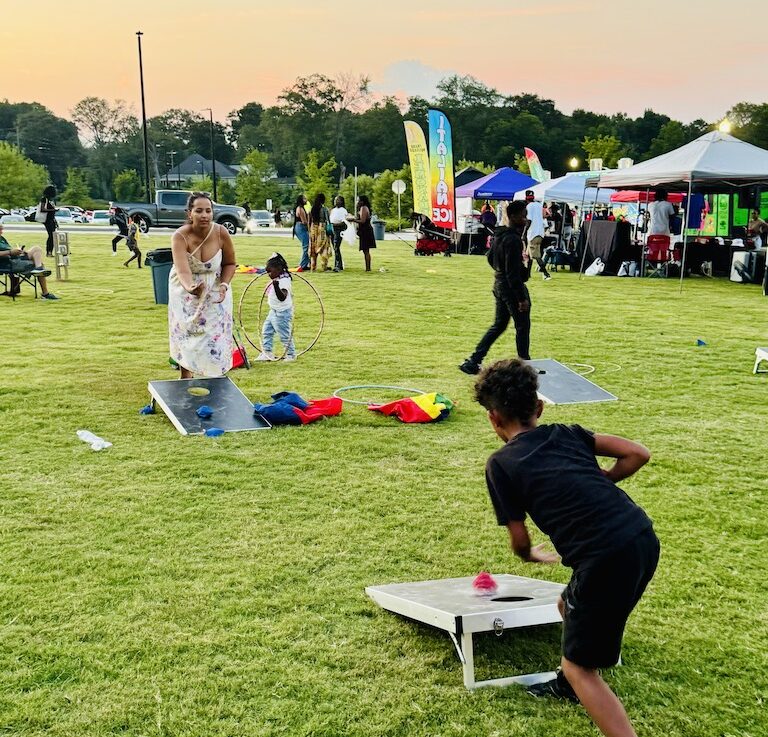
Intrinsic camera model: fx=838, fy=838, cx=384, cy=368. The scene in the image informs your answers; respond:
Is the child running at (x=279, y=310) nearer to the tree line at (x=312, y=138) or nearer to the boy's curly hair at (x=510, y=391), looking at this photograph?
the boy's curly hair at (x=510, y=391)

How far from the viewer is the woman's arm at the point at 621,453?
2939 millimetres

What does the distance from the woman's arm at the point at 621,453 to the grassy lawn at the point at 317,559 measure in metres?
0.95

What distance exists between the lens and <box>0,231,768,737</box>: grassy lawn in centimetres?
323

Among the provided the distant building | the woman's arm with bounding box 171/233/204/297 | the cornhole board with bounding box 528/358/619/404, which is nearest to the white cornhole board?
the cornhole board with bounding box 528/358/619/404

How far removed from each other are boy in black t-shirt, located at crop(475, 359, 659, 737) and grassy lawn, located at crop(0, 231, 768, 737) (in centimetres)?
49

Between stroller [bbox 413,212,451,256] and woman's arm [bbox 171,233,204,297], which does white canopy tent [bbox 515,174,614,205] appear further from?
woman's arm [bbox 171,233,204,297]

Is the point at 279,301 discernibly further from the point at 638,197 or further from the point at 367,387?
the point at 638,197

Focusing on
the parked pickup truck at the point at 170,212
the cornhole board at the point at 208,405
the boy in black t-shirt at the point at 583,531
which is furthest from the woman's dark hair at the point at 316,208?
the parked pickup truck at the point at 170,212

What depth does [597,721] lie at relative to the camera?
2.74 metres

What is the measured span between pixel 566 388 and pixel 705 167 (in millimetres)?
12125

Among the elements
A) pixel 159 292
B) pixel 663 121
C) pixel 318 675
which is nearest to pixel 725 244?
pixel 159 292

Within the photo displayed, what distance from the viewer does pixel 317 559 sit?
181 inches

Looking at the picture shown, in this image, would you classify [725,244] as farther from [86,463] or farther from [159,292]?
[86,463]

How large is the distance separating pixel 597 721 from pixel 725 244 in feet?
72.5
